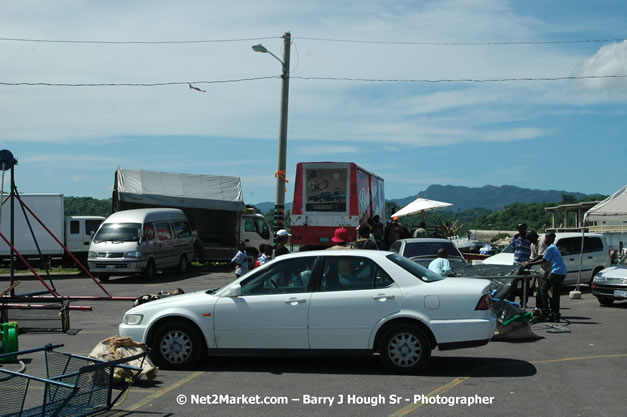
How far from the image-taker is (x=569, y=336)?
11.2m

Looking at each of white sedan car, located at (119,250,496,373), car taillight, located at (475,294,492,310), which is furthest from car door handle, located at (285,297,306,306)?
car taillight, located at (475,294,492,310)

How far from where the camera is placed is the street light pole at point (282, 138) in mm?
21500

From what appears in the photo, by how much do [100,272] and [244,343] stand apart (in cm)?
1586

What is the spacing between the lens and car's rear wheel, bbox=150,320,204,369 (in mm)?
8617

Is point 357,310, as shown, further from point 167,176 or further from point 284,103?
point 167,176

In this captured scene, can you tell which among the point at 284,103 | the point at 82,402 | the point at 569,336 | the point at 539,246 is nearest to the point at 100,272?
the point at 284,103

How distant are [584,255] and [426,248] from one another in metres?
Result: 5.45

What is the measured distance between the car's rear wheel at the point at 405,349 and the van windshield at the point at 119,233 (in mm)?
16259

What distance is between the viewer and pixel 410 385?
7.73m

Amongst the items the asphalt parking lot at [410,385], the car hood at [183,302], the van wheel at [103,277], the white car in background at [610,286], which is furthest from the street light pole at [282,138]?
the car hood at [183,302]

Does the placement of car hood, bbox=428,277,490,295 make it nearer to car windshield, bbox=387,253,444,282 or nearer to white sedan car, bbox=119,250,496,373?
white sedan car, bbox=119,250,496,373

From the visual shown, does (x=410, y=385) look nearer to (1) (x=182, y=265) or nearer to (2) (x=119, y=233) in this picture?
(2) (x=119, y=233)

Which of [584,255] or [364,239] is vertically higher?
[364,239]

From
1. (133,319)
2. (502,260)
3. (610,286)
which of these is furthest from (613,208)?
(133,319)
